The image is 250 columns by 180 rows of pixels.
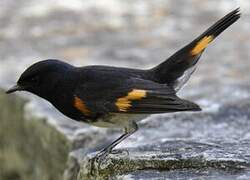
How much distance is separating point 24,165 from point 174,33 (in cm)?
218

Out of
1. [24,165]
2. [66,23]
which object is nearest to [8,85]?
[24,165]

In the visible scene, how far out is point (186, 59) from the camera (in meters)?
4.84

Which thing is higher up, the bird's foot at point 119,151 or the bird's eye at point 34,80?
the bird's eye at point 34,80

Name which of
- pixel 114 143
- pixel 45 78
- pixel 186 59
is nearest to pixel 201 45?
pixel 186 59

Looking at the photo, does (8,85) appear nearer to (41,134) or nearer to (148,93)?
(41,134)

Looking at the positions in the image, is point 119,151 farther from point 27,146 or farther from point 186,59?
point 27,146

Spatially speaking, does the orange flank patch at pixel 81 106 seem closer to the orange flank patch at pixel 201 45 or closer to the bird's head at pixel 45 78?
the bird's head at pixel 45 78

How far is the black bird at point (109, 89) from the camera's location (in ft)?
14.5

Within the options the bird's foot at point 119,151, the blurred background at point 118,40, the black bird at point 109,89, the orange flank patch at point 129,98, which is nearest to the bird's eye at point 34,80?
the black bird at point 109,89

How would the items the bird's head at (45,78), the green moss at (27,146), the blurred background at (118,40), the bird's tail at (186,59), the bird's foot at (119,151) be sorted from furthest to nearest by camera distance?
1. the blurred background at (118,40)
2. the green moss at (27,146)
3. the bird's tail at (186,59)
4. the bird's head at (45,78)
5. the bird's foot at (119,151)

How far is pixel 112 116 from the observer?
14.7 feet

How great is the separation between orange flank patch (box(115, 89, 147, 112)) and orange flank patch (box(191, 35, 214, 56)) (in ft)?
1.72

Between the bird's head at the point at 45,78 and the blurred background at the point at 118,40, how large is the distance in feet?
2.74

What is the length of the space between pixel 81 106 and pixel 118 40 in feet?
9.53
